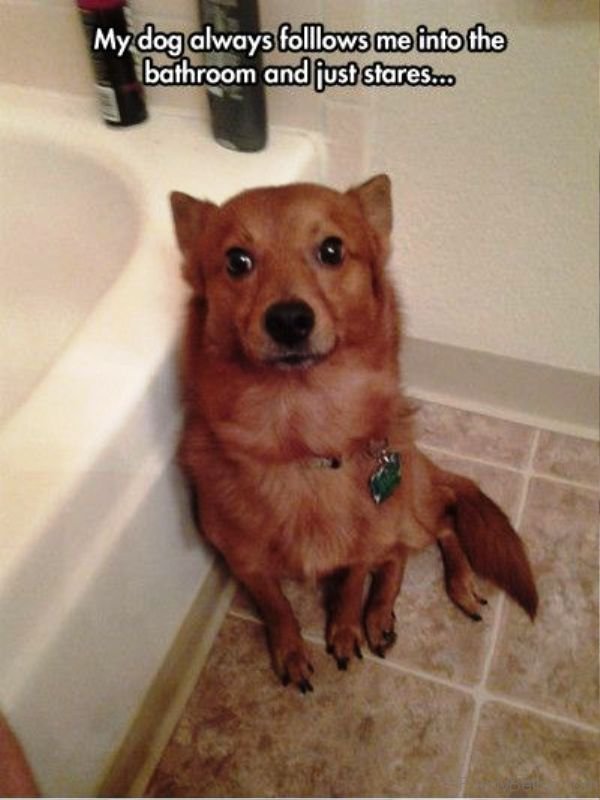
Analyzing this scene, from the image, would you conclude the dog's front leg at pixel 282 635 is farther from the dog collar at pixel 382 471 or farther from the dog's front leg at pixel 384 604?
the dog collar at pixel 382 471

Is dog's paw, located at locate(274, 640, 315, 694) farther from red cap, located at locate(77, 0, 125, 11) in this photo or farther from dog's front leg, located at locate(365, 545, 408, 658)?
red cap, located at locate(77, 0, 125, 11)

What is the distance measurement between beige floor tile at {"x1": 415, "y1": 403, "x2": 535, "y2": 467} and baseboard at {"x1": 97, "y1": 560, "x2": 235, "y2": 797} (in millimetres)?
449

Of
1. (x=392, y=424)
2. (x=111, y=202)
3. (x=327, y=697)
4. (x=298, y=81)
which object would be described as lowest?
(x=327, y=697)

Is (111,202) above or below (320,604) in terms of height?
above

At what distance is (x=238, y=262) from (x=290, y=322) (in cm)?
11

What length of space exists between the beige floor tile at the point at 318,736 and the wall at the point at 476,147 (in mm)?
591

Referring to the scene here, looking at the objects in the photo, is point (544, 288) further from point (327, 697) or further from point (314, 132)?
point (327, 697)

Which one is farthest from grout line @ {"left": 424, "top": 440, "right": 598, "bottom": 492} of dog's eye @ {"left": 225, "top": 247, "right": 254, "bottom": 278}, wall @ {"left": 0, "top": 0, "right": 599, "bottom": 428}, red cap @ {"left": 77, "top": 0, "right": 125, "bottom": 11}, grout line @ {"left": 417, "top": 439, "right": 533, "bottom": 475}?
red cap @ {"left": 77, "top": 0, "right": 125, "bottom": 11}

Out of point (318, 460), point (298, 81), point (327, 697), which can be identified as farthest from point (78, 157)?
point (327, 697)

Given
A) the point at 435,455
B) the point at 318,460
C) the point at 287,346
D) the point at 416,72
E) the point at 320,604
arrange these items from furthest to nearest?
1. the point at 435,455
2. the point at 320,604
3. the point at 416,72
4. the point at 318,460
5. the point at 287,346

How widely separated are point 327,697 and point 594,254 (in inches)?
29.3

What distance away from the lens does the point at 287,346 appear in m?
0.64

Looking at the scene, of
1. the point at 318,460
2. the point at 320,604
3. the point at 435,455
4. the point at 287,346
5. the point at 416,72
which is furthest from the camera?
the point at 435,455
